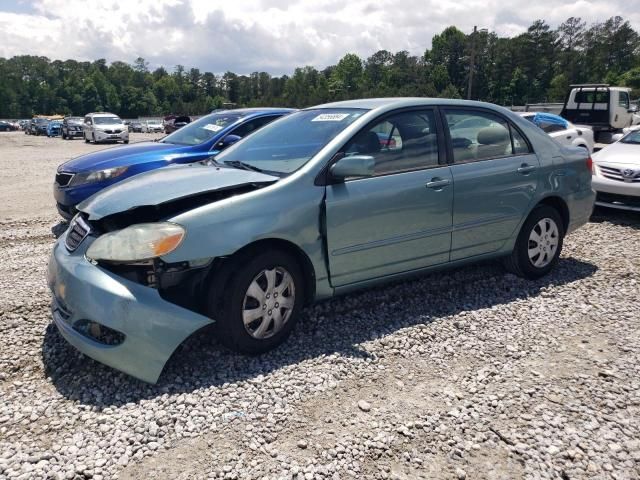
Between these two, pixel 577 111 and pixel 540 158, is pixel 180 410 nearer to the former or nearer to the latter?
pixel 540 158

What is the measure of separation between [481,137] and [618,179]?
13.5ft

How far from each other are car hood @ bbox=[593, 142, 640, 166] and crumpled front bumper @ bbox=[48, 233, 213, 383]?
6.98 m

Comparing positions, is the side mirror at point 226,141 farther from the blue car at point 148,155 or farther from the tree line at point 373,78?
the tree line at point 373,78

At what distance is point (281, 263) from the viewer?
338cm

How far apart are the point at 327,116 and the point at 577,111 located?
18.7 m

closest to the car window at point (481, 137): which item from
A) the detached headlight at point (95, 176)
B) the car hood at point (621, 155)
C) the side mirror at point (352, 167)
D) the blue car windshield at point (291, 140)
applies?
the blue car windshield at point (291, 140)

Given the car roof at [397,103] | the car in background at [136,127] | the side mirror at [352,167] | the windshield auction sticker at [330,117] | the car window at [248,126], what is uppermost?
the car roof at [397,103]

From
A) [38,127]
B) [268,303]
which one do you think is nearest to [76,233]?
[268,303]

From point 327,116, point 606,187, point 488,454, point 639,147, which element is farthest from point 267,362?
point 639,147

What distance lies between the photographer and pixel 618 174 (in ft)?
24.7

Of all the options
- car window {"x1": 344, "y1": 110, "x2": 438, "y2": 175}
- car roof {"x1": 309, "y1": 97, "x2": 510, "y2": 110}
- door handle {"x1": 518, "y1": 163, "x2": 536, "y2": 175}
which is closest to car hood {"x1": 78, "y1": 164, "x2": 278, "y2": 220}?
car window {"x1": 344, "y1": 110, "x2": 438, "y2": 175}

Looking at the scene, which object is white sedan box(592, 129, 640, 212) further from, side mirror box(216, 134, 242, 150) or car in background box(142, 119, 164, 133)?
car in background box(142, 119, 164, 133)

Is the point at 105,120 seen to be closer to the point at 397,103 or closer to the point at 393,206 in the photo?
the point at 397,103

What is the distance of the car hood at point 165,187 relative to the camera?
3293 mm
